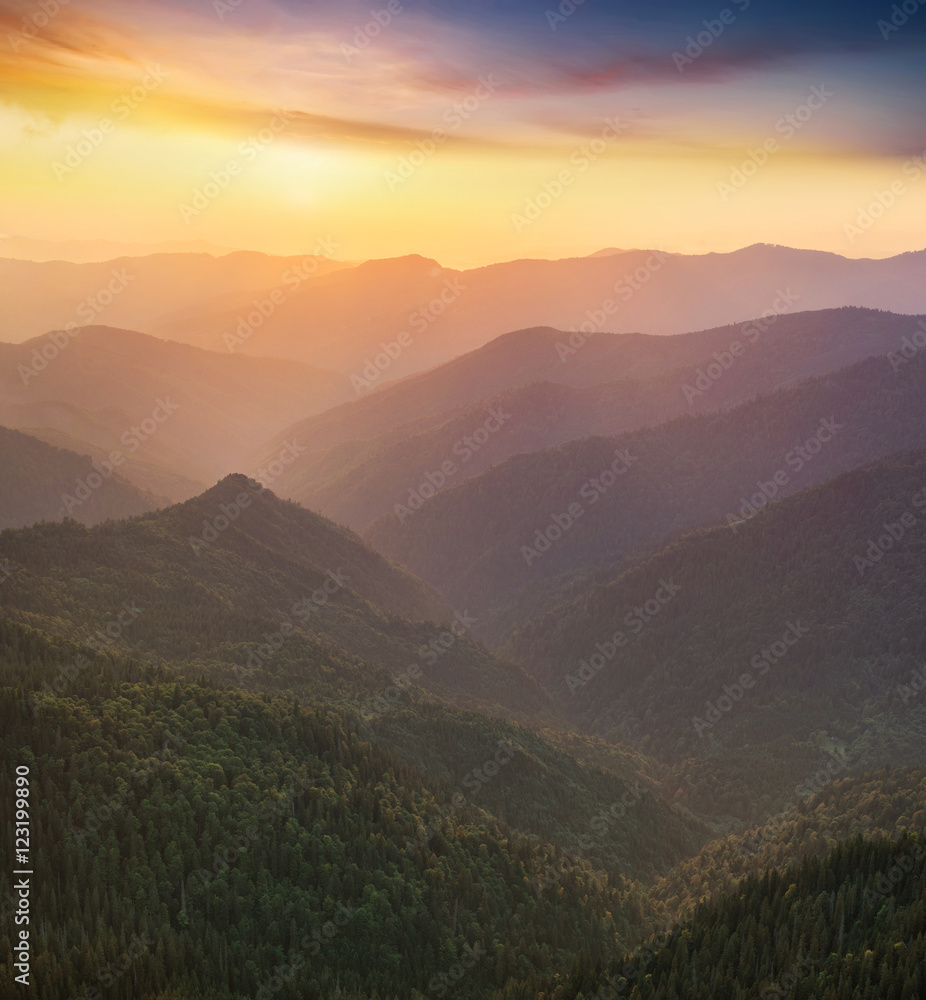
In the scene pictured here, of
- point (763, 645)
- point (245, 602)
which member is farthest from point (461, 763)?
point (763, 645)

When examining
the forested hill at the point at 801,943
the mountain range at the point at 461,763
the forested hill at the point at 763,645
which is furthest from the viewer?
the forested hill at the point at 763,645

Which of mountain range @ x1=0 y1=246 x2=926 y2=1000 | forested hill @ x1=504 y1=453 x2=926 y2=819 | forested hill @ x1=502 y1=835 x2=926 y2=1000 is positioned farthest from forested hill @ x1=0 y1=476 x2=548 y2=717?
forested hill @ x1=502 y1=835 x2=926 y2=1000

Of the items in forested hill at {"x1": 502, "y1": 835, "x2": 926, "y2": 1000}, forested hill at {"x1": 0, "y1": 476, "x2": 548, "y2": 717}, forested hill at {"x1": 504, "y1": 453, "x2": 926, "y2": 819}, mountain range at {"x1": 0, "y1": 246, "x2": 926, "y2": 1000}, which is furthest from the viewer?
forested hill at {"x1": 504, "y1": 453, "x2": 926, "y2": 819}

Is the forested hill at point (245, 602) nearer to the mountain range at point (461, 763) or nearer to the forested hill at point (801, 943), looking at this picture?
the mountain range at point (461, 763)

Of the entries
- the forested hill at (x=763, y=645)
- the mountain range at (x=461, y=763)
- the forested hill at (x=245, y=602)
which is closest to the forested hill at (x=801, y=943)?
the mountain range at (x=461, y=763)

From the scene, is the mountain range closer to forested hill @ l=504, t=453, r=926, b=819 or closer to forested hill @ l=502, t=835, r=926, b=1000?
forested hill @ l=502, t=835, r=926, b=1000

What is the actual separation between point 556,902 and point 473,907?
9014 mm

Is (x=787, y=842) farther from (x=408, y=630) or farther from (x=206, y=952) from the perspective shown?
(x=408, y=630)

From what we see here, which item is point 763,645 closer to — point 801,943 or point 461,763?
point 461,763

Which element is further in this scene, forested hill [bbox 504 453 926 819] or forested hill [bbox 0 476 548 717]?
forested hill [bbox 504 453 926 819]

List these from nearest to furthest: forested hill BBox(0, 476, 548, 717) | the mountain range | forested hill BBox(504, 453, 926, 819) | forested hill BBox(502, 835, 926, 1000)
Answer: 1. forested hill BBox(502, 835, 926, 1000)
2. the mountain range
3. forested hill BBox(0, 476, 548, 717)
4. forested hill BBox(504, 453, 926, 819)

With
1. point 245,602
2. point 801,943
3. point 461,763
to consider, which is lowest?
point 801,943

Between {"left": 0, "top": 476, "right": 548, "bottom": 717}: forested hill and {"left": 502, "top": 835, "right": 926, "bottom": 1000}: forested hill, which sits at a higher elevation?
{"left": 0, "top": 476, "right": 548, "bottom": 717}: forested hill

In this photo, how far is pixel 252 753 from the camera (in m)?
71.7
